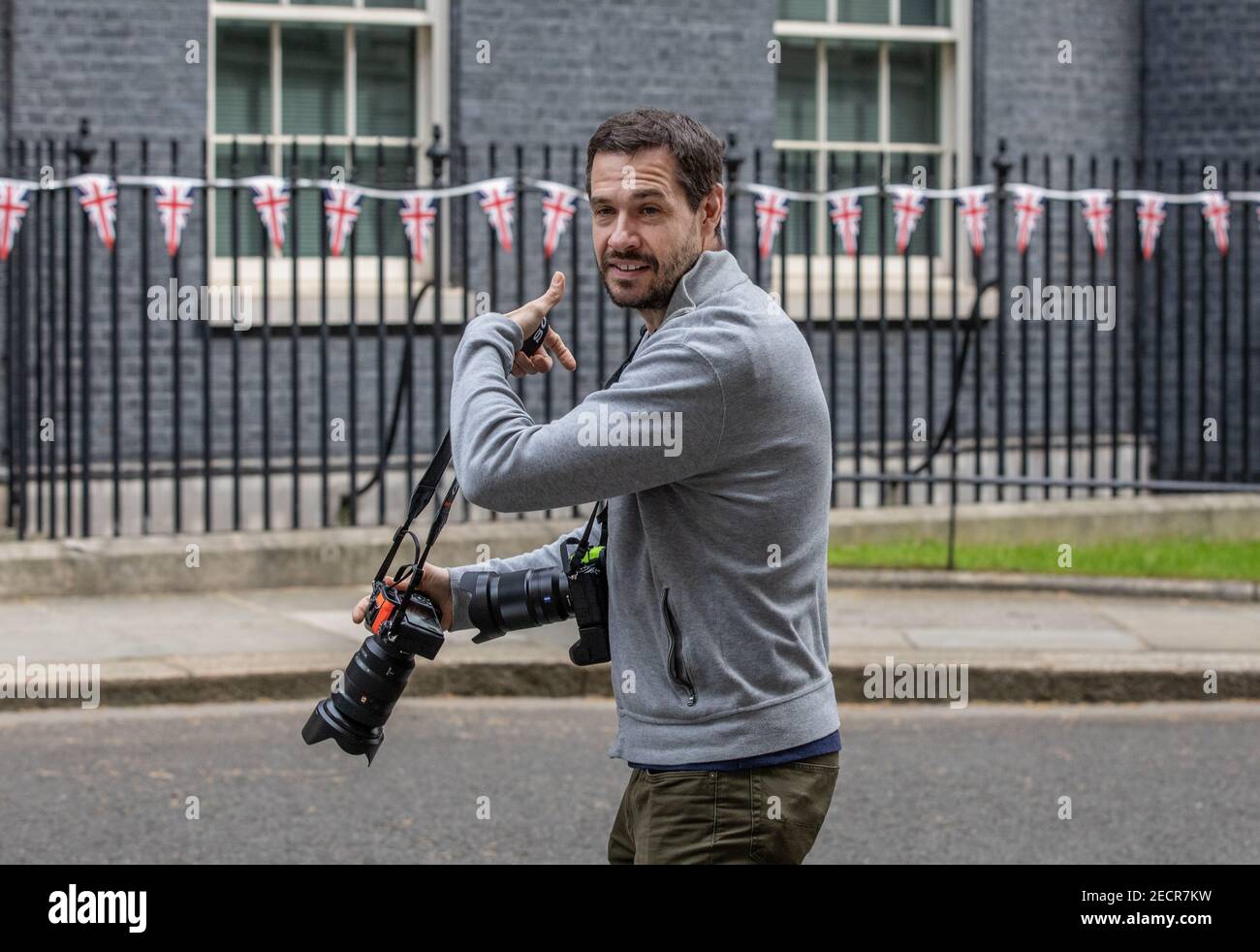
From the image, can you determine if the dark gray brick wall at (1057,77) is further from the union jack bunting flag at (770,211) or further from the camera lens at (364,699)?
the camera lens at (364,699)

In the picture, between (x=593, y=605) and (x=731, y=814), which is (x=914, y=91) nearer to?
(x=593, y=605)

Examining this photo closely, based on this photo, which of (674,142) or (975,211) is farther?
(975,211)

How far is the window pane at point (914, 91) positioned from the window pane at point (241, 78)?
4.29 meters

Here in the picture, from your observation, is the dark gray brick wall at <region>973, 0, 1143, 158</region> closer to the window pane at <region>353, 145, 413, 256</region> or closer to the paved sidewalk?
the window pane at <region>353, 145, 413, 256</region>

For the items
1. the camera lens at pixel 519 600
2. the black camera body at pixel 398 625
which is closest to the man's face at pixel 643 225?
the camera lens at pixel 519 600

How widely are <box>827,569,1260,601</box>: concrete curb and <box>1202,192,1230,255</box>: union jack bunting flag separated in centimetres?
238

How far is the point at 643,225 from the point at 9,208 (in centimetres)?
776

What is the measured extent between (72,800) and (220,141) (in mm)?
6292

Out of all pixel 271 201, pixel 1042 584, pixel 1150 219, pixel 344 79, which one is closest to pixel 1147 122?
pixel 1150 219

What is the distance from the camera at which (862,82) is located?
13211 millimetres

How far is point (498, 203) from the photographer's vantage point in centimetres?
1067

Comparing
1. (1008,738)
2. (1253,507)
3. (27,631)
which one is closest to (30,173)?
(27,631)

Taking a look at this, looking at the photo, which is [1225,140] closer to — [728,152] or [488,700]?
[728,152]

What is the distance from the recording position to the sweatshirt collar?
307 centimetres
